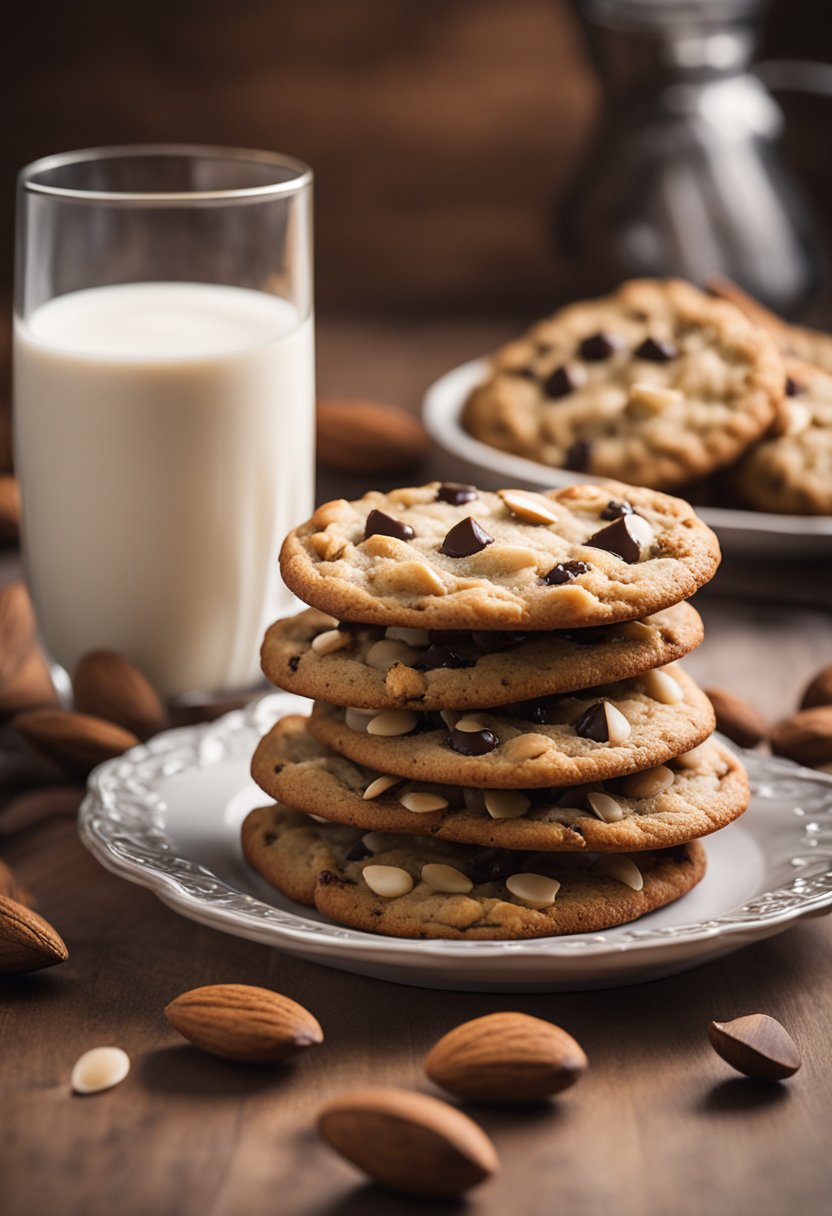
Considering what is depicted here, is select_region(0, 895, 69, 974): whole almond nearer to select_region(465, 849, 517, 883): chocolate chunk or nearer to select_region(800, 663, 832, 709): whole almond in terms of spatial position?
select_region(465, 849, 517, 883): chocolate chunk

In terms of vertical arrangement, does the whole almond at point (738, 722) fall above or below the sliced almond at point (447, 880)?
below

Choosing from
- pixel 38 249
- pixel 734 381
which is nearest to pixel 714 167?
pixel 734 381

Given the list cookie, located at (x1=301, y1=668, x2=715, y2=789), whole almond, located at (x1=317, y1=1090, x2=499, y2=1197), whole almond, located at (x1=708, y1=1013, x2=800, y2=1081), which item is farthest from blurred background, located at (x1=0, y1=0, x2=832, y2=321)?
whole almond, located at (x1=317, y1=1090, x2=499, y2=1197)

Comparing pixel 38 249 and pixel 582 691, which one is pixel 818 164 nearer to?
pixel 38 249

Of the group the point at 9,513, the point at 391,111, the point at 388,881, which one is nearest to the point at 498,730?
the point at 388,881

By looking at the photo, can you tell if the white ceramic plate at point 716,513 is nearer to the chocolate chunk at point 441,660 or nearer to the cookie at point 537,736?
the cookie at point 537,736

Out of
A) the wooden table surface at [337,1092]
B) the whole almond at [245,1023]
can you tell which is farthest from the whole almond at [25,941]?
the whole almond at [245,1023]

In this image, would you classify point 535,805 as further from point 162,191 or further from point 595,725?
point 162,191
